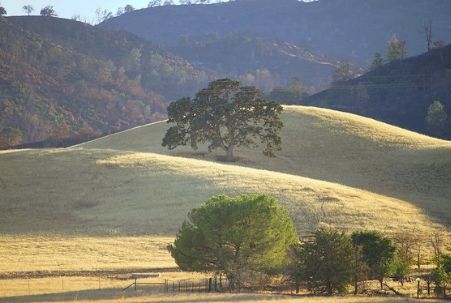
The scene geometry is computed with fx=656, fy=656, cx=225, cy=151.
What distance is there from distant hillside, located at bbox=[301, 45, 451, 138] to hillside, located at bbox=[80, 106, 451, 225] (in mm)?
44415

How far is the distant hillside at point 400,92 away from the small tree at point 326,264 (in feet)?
340

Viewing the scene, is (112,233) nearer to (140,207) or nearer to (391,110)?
(140,207)

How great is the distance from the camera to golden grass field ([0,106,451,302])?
43.1 metres

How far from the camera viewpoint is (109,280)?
111 ft

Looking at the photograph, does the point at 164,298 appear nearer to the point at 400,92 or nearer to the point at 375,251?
the point at 375,251

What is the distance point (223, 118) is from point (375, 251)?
1820 inches

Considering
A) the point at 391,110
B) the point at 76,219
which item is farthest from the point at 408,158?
the point at 391,110

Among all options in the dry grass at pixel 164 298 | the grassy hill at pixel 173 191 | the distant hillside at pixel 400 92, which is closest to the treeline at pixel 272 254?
the dry grass at pixel 164 298

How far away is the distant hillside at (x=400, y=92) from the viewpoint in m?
140

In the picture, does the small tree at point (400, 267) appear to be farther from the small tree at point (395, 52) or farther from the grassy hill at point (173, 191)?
the small tree at point (395, 52)

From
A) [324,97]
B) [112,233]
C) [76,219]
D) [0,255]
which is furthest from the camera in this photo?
[324,97]

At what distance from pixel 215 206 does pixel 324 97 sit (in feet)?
427

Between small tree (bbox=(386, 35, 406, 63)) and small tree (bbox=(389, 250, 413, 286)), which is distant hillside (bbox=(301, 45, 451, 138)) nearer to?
small tree (bbox=(386, 35, 406, 63))

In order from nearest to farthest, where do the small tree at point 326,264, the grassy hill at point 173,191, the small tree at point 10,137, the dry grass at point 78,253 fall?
the small tree at point 326,264, the dry grass at point 78,253, the grassy hill at point 173,191, the small tree at point 10,137
